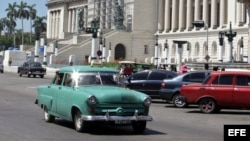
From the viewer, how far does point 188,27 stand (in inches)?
3809

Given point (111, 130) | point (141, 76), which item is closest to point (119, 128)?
point (111, 130)

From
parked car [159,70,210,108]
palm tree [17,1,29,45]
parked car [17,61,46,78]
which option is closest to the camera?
parked car [159,70,210,108]

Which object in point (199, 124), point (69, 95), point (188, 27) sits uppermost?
point (188, 27)

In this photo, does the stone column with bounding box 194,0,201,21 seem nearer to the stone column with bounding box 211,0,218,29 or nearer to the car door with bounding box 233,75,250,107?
the stone column with bounding box 211,0,218,29

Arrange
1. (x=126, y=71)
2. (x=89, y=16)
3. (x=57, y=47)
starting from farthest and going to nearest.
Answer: (x=89, y=16)
(x=57, y=47)
(x=126, y=71)

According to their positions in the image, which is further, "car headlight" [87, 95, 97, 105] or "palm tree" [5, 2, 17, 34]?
"palm tree" [5, 2, 17, 34]

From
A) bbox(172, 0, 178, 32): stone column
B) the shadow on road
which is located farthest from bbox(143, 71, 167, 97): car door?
bbox(172, 0, 178, 32): stone column

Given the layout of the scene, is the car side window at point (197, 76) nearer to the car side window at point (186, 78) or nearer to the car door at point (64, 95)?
the car side window at point (186, 78)

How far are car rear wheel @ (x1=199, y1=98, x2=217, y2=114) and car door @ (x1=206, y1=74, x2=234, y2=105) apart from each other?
232mm

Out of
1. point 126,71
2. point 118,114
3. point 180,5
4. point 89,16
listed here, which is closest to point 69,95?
point 118,114

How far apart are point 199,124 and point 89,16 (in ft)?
340

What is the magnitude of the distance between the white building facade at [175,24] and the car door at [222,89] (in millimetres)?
60565

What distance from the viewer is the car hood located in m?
12.6

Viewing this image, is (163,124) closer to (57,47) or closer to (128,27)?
(57,47)
